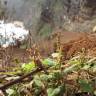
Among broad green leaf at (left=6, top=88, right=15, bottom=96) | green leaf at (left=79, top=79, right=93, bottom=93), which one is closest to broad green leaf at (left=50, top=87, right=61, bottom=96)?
green leaf at (left=79, top=79, right=93, bottom=93)

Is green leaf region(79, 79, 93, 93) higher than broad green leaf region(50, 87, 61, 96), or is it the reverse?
green leaf region(79, 79, 93, 93)

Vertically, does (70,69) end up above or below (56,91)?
above

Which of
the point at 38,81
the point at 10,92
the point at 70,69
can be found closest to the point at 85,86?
the point at 70,69

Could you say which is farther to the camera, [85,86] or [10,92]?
[10,92]

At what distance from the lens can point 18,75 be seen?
258 cm

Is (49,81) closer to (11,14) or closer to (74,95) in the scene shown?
(74,95)

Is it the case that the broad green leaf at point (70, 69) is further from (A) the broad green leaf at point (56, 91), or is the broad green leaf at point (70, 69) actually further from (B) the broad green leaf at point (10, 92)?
(B) the broad green leaf at point (10, 92)

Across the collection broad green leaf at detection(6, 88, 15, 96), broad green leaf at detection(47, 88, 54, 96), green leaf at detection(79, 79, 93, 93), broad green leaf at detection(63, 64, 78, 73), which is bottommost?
broad green leaf at detection(6, 88, 15, 96)

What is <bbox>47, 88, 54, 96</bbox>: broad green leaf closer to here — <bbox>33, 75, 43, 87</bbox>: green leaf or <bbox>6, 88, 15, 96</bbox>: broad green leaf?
<bbox>33, 75, 43, 87</bbox>: green leaf

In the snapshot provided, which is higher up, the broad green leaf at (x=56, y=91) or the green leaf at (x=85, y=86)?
the green leaf at (x=85, y=86)

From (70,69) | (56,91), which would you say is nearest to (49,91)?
(56,91)

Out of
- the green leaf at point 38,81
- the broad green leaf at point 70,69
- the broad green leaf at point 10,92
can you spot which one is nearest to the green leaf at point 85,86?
the broad green leaf at point 70,69

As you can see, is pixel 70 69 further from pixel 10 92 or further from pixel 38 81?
pixel 10 92

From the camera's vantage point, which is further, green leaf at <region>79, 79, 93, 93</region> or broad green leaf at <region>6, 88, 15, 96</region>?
broad green leaf at <region>6, 88, 15, 96</region>
